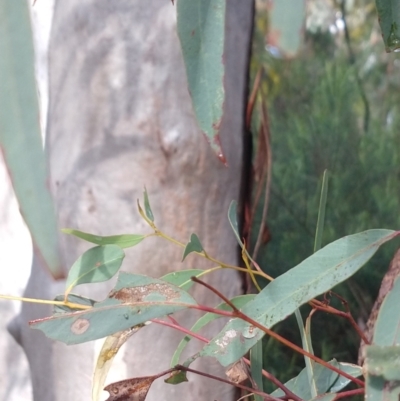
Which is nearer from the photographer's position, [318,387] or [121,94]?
[318,387]

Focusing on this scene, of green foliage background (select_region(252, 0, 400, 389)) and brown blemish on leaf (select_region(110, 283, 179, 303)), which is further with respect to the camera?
green foliage background (select_region(252, 0, 400, 389))

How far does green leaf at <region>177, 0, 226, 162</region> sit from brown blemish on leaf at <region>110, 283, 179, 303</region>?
11cm

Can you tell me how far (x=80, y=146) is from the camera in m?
0.57

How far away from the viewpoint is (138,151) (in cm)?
54

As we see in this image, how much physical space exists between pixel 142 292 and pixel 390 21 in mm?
273

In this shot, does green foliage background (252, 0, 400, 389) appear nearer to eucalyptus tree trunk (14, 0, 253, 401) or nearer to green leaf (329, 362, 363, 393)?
eucalyptus tree trunk (14, 0, 253, 401)

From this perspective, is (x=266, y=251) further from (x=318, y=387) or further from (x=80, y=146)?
(x=318, y=387)

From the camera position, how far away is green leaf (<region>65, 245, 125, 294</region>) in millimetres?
386

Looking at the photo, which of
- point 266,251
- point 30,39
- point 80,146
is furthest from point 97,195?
point 266,251

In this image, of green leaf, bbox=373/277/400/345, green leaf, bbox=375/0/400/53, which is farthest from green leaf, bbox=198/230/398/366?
green leaf, bbox=375/0/400/53

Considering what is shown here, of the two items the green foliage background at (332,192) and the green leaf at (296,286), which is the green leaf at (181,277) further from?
the green foliage background at (332,192)

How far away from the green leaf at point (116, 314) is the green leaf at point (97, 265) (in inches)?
2.0

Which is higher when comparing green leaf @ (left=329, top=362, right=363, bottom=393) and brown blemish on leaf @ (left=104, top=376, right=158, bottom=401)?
brown blemish on leaf @ (left=104, top=376, right=158, bottom=401)

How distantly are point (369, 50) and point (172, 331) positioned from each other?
2028mm
